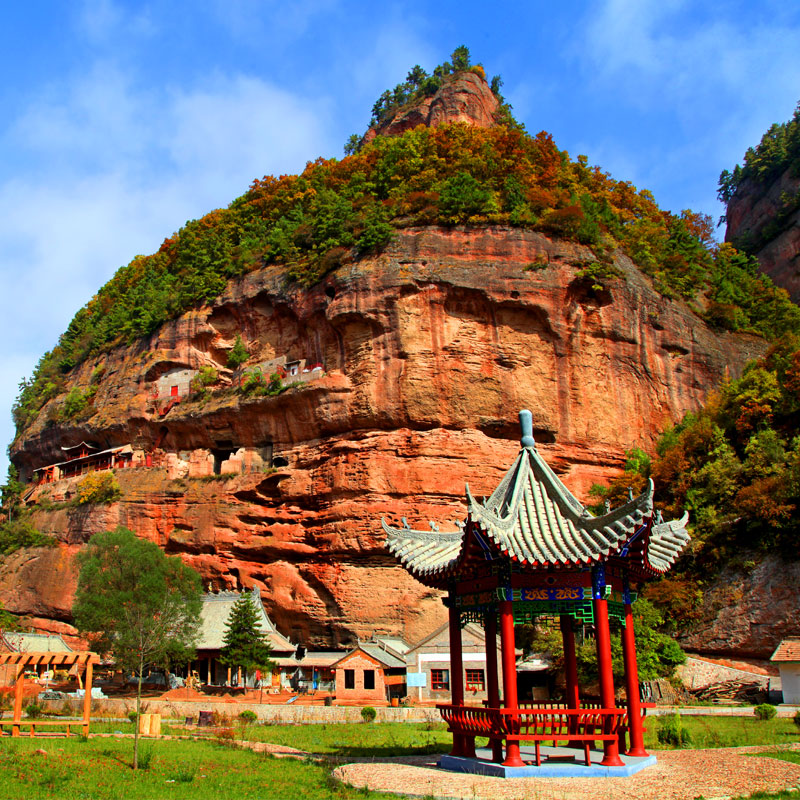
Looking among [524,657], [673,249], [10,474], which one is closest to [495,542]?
[524,657]

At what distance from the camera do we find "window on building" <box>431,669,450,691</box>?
113ft

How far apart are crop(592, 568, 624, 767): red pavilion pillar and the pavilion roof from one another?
0.70 metres

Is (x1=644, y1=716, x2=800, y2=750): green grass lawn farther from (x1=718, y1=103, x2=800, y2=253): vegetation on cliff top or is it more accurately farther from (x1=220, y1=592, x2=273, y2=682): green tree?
(x1=718, y1=103, x2=800, y2=253): vegetation on cliff top

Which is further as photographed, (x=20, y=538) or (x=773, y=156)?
(x=773, y=156)

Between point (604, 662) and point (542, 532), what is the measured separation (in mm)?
2607

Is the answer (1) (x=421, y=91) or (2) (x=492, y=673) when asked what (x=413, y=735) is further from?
(1) (x=421, y=91)

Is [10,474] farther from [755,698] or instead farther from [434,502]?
[755,698]

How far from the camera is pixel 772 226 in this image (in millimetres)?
72000

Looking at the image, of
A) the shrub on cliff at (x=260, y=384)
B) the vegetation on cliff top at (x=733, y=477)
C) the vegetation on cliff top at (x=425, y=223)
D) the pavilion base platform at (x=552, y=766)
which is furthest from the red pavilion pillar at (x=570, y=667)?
the vegetation on cliff top at (x=425, y=223)

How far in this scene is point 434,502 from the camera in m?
41.7

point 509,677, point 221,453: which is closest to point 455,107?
point 221,453

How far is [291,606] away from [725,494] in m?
22.6

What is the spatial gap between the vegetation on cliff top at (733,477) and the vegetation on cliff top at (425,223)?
10.9 metres

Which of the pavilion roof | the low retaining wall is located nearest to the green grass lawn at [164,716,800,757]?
the low retaining wall
